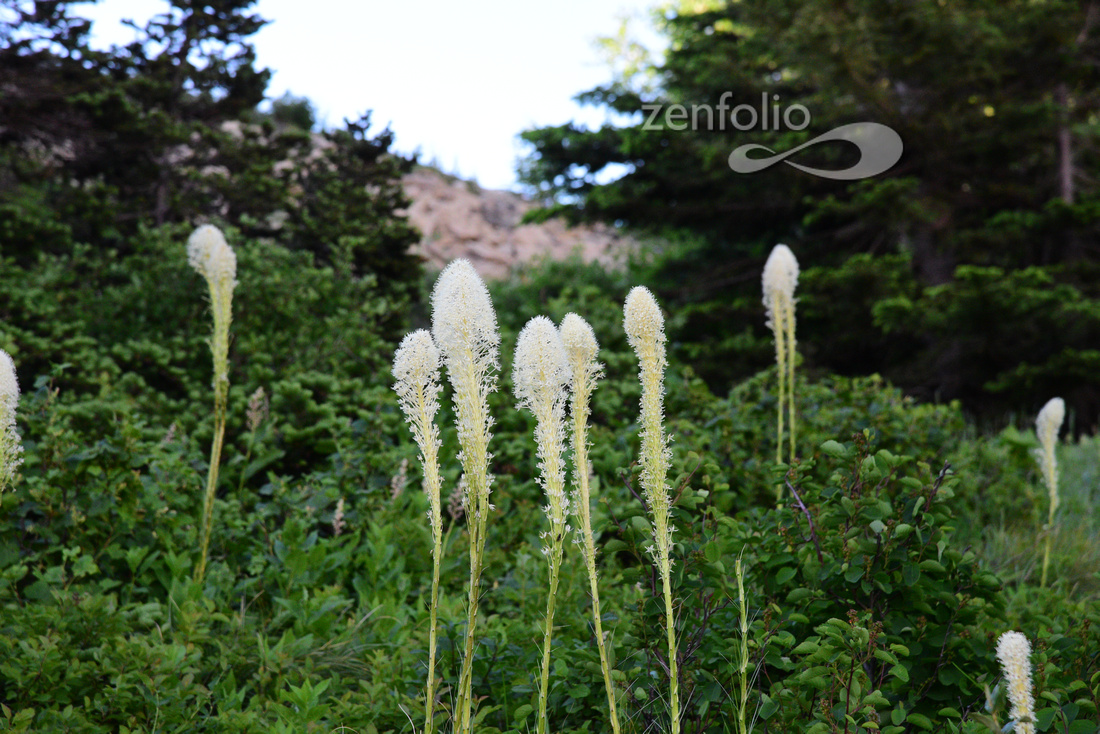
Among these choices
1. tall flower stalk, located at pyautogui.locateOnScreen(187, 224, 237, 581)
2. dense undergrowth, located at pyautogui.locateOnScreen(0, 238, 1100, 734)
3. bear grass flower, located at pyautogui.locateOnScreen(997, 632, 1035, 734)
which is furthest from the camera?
tall flower stalk, located at pyautogui.locateOnScreen(187, 224, 237, 581)

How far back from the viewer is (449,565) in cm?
393

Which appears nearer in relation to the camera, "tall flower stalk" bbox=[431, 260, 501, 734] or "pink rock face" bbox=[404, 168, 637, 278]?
"tall flower stalk" bbox=[431, 260, 501, 734]

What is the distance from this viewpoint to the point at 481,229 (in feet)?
73.2

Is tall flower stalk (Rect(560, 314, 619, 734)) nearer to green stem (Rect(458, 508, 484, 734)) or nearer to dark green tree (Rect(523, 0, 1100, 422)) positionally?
green stem (Rect(458, 508, 484, 734))

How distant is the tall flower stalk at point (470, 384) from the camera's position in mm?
1825

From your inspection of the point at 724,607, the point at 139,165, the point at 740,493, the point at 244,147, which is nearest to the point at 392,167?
the point at 244,147

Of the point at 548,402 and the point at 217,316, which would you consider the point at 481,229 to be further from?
the point at 548,402

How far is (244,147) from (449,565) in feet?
22.0

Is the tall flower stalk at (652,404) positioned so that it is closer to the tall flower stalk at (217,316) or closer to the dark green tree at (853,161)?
the tall flower stalk at (217,316)

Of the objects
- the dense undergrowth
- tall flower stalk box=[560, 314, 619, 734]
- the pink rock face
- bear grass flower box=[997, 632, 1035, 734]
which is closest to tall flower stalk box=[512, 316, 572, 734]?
tall flower stalk box=[560, 314, 619, 734]

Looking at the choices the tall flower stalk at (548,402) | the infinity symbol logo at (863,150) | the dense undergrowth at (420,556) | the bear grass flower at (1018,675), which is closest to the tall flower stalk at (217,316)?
the dense undergrowth at (420,556)

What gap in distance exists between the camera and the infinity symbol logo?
9.82 m

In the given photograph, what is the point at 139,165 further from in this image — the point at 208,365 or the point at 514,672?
the point at 514,672

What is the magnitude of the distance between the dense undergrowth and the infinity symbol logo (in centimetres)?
436
